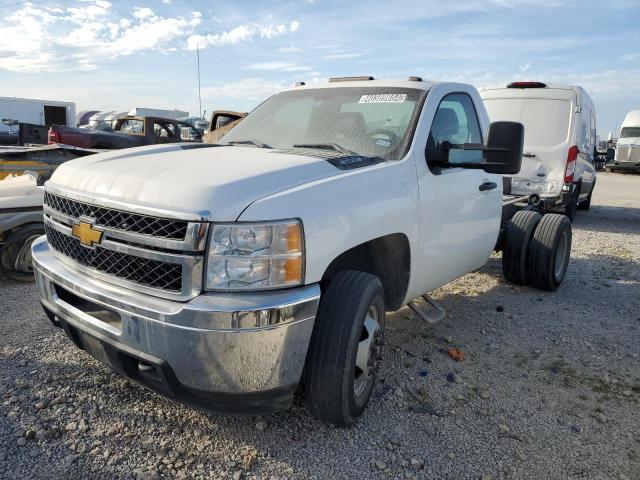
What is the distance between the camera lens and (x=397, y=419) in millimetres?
2982

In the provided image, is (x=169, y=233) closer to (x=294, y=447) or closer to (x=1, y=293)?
(x=294, y=447)

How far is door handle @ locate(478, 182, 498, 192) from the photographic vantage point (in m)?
3.98

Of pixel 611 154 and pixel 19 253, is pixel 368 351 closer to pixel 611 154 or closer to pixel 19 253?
pixel 19 253

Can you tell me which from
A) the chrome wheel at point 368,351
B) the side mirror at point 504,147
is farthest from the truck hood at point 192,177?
the side mirror at point 504,147

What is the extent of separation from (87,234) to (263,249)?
924 millimetres

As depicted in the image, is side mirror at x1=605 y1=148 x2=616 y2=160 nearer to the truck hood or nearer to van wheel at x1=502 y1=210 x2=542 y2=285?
van wheel at x1=502 y1=210 x2=542 y2=285

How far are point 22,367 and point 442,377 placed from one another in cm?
271

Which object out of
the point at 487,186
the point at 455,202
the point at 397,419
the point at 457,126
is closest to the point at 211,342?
the point at 397,419

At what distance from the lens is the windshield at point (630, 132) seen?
25392 millimetres

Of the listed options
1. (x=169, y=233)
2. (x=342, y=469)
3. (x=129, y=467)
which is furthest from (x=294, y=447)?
(x=169, y=233)

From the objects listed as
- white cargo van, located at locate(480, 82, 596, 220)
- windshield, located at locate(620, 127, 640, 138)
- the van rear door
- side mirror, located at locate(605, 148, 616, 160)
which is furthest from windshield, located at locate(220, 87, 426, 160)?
side mirror, located at locate(605, 148, 616, 160)

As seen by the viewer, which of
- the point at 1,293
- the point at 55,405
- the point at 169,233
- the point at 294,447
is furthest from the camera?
the point at 1,293

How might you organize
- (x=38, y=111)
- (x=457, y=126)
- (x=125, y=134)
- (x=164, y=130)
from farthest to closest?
(x=38, y=111) → (x=164, y=130) → (x=125, y=134) → (x=457, y=126)

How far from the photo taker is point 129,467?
8.11 feet
